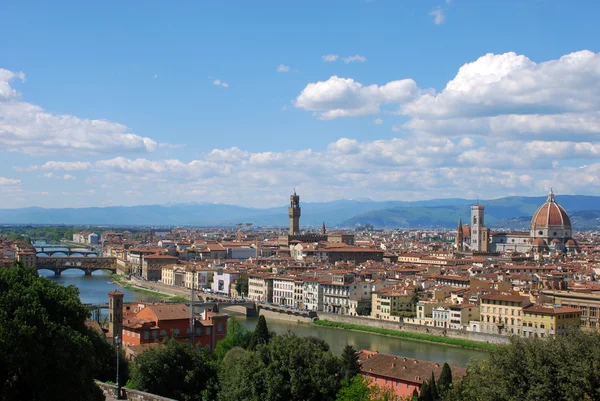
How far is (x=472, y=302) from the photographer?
111 feet

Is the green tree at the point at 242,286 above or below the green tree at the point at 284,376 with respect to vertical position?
below

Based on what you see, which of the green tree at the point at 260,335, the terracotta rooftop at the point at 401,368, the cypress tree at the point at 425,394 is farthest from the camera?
the green tree at the point at 260,335

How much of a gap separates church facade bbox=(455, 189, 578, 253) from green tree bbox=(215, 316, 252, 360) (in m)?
55.7

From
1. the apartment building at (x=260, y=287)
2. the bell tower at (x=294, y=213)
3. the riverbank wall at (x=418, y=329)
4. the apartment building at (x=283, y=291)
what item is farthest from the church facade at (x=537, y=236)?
the riverbank wall at (x=418, y=329)

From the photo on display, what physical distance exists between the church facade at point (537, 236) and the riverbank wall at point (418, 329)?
41.2 m

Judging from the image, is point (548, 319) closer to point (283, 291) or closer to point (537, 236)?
point (283, 291)

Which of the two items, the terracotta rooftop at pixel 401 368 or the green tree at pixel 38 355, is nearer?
the green tree at pixel 38 355

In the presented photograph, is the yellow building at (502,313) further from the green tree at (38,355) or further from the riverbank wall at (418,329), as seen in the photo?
the green tree at (38,355)

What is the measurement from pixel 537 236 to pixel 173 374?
6865 cm

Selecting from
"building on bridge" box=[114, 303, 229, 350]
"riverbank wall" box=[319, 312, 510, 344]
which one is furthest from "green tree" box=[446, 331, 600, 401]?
"riverbank wall" box=[319, 312, 510, 344]

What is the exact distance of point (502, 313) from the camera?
31438mm

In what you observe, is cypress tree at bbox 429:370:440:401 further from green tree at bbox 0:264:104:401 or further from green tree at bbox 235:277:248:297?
green tree at bbox 235:277:248:297

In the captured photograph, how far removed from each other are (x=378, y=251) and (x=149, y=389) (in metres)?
55.0

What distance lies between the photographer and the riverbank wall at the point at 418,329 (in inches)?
1177
